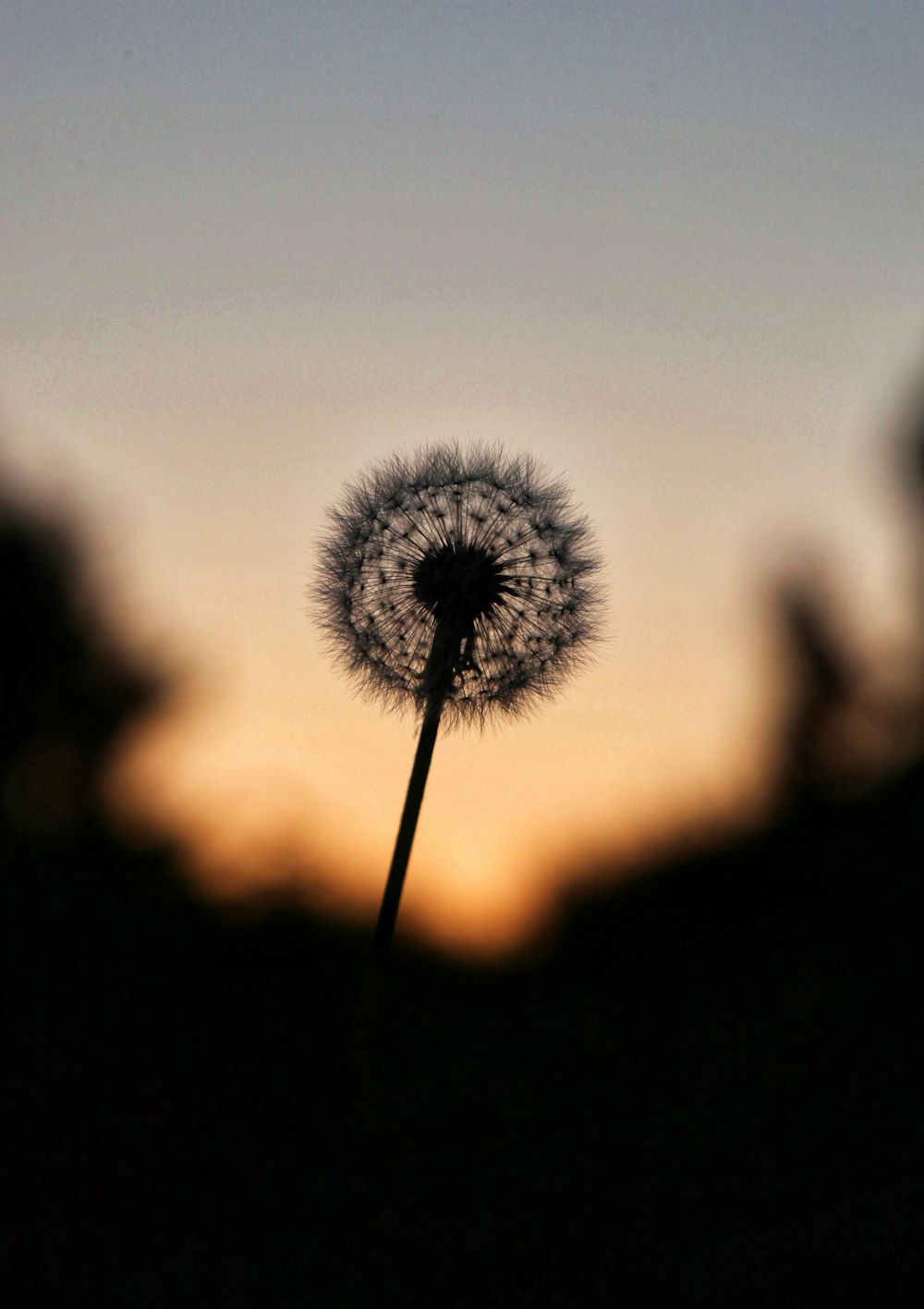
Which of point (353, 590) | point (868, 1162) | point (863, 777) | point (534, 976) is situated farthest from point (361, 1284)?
point (863, 777)

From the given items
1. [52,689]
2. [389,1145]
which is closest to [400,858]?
[389,1145]

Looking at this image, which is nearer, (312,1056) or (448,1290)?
(448,1290)

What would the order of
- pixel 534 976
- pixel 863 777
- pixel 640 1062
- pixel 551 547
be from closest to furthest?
pixel 551 547, pixel 640 1062, pixel 534 976, pixel 863 777

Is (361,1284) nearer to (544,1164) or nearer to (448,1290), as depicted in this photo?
(448,1290)

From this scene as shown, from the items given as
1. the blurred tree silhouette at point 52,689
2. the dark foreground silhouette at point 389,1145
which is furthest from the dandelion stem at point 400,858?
the blurred tree silhouette at point 52,689

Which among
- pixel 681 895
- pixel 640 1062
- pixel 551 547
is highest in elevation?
pixel 681 895

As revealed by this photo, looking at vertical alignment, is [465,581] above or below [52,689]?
below

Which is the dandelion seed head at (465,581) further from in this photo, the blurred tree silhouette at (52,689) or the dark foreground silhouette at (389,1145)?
the blurred tree silhouette at (52,689)

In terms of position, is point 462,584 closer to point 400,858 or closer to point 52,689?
point 400,858
